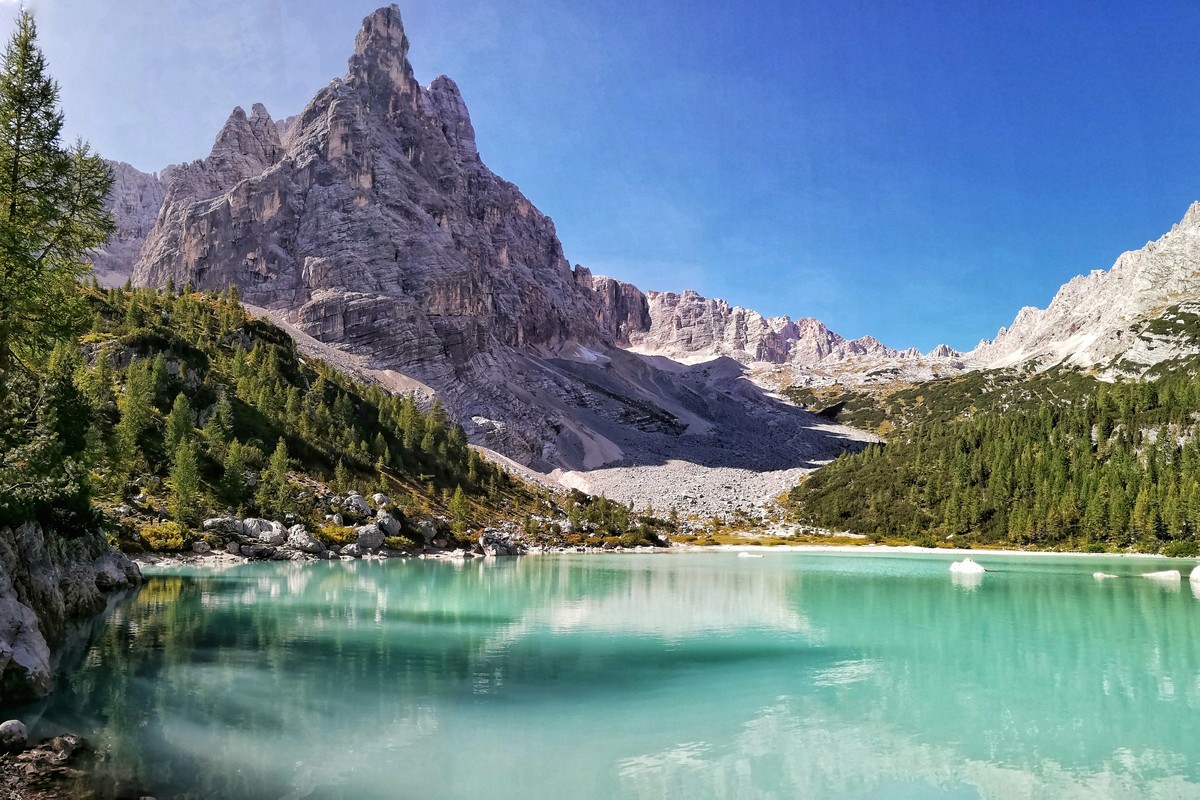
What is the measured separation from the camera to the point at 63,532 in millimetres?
30297

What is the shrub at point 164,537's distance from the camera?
57031mm

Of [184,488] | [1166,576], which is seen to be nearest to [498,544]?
[184,488]

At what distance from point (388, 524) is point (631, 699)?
215ft

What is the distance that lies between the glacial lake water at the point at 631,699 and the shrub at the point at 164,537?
21860mm

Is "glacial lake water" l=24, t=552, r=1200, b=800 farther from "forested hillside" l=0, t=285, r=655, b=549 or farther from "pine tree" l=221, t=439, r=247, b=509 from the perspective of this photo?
"pine tree" l=221, t=439, r=247, b=509

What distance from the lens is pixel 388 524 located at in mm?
79625

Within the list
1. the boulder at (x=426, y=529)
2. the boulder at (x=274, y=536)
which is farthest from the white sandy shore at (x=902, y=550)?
the boulder at (x=274, y=536)

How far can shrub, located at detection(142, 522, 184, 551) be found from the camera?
57031 mm

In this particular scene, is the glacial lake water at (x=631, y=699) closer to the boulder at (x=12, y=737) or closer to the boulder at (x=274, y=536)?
the boulder at (x=12, y=737)

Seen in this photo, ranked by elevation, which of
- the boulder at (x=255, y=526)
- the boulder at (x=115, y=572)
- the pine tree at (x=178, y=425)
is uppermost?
the pine tree at (x=178, y=425)

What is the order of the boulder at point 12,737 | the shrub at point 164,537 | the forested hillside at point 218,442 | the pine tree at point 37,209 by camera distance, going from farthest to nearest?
the shrub at point 164,537, the forested hillside at point 218,442, the pine tree at point 37,209, the boulder at point 12,737

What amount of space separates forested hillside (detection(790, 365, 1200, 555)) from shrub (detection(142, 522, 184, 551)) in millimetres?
102288

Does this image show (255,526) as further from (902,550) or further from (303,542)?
(902,550)

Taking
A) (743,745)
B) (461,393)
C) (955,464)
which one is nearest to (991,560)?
(955,464)
